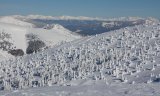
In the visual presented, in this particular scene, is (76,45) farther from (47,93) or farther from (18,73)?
(47,93)

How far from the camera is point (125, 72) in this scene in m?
47.4

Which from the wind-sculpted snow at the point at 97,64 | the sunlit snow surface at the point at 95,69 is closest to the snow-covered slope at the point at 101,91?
the sunlit snow surface at the point at 95,69

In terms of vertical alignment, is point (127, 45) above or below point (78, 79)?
above

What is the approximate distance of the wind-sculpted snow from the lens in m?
46.7

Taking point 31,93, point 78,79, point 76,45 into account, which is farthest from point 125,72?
point 76,45

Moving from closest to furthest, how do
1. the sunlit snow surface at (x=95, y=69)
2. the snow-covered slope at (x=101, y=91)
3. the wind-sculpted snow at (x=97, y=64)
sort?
the snow-covered slope at (x=101, y=91) < the sunlit snow surface at (x=95, y=69) < the wind-sculpted snow at (x=97, y=64)

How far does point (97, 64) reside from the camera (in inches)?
2160

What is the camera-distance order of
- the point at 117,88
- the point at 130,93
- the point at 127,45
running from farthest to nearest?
the point at 127,45 → the point at 117,88 → the point at 130,93

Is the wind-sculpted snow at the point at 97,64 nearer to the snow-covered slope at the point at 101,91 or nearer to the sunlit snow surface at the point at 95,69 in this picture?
the sunlit snow surface at the point at 95,69

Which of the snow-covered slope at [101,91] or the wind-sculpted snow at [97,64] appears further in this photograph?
the wind-sculpted snow at [97,64]

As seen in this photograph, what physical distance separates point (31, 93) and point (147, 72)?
17428 millimetres

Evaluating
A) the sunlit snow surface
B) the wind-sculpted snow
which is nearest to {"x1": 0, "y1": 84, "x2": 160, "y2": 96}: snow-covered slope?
the sunlit snow surface

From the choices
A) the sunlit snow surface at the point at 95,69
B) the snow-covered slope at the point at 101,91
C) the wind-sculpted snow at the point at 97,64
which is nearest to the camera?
the snow-covered slope at the point at 101,91

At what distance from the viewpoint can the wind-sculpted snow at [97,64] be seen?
4670cm
